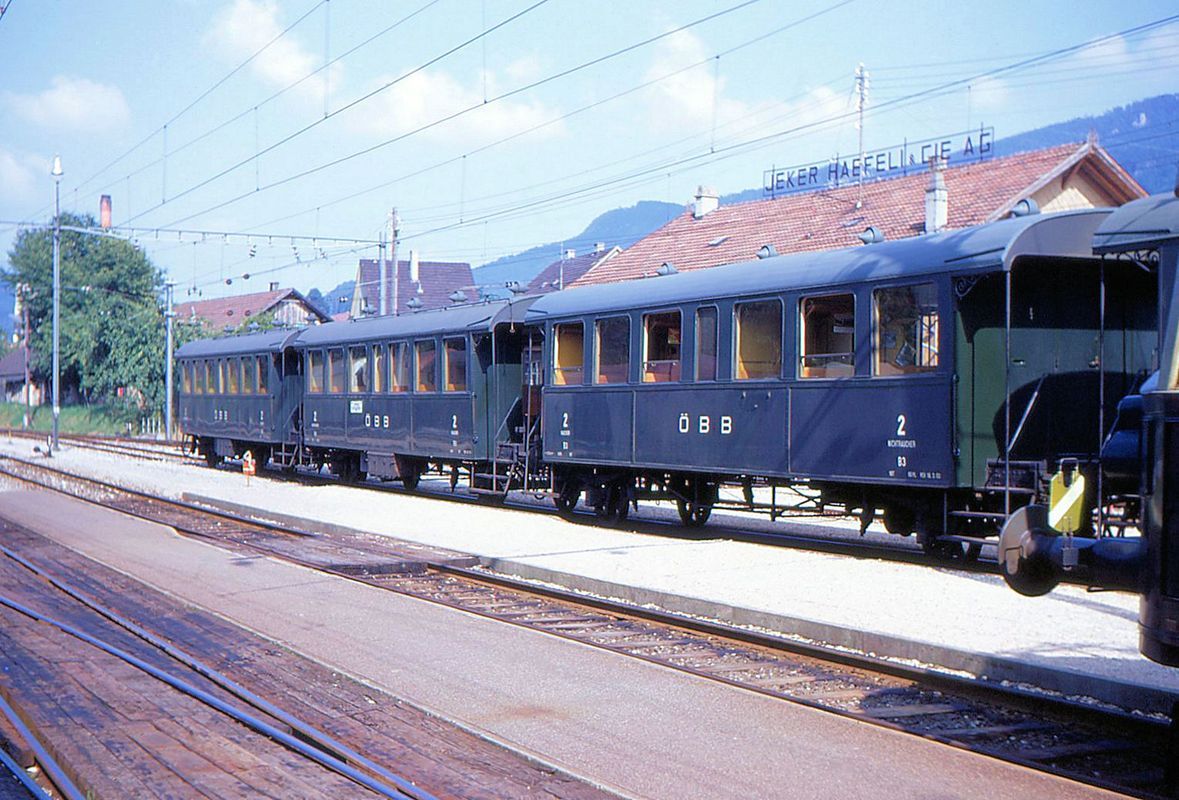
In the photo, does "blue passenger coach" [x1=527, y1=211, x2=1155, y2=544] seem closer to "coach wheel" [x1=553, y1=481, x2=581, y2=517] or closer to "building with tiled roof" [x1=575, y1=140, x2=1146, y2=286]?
"coach wheel" [x1=553, y1=481, x2=581, y2=517]

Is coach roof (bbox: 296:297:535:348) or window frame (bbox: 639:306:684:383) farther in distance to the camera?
coach roof (bbox: 296:297:535:348)

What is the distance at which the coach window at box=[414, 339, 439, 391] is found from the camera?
22891mm

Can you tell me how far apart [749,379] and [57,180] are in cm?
3354

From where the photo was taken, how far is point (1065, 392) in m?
12.7

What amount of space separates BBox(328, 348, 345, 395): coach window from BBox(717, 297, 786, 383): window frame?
1316cm

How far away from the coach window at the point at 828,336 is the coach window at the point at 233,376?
21.4m

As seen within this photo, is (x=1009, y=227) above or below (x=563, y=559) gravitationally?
above

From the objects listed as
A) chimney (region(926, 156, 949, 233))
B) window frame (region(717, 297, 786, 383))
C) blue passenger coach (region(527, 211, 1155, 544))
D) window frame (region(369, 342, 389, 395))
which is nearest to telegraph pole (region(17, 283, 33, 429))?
window frame (region(369, 342, 389, 395))

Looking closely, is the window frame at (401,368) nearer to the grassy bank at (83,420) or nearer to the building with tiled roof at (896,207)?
the building with tiled roof at (896,207)

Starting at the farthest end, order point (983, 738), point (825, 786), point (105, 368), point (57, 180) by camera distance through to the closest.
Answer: point (105, 368)
point (57, 180)
point (983, 738)
point (825, 786)

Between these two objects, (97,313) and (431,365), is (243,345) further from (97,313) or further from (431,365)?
(97,313)

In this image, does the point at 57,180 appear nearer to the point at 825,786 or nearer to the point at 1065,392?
the point at 1065,392

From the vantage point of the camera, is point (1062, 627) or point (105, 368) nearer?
point (1062, 627)

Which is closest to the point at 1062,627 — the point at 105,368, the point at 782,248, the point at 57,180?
the point at 782,248
